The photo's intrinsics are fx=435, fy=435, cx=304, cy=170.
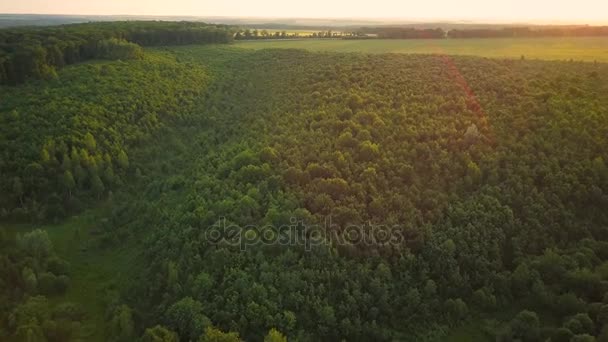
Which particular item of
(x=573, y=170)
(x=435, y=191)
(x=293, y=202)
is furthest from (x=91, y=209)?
(x=573, y=170)

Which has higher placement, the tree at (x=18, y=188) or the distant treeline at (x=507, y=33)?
the distant treeline at (x=507, y=33)

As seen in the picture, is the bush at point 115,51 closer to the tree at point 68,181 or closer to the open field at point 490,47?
the open field at point 490,47

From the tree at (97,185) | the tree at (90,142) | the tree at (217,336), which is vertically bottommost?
the tree at (217,336)

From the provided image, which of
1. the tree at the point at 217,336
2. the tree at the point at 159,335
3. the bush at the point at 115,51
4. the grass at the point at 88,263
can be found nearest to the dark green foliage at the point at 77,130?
the grass at the point at 88,263

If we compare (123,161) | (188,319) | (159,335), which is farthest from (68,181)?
(188,319)

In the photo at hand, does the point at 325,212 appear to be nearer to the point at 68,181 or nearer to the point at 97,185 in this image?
the point at 97,185

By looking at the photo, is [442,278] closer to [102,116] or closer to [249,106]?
[249,106]

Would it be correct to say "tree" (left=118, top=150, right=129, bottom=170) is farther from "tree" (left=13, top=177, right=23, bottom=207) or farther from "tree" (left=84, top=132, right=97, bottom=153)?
"tree" (left=13, top=177, right=23, bottom=207)
